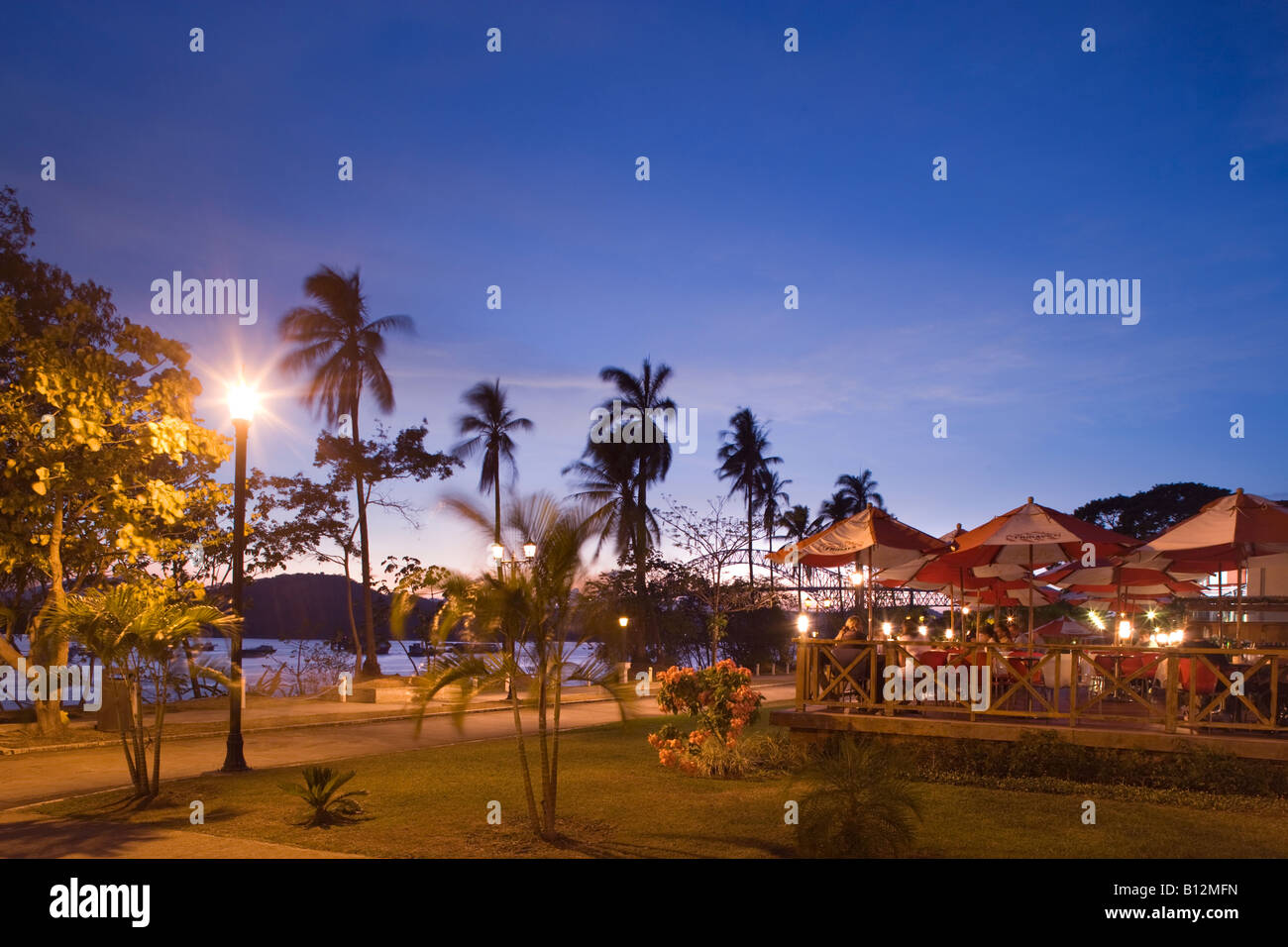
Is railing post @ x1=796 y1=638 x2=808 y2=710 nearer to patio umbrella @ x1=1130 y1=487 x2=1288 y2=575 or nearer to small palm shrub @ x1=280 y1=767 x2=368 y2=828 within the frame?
patio umbrella @ x1=1130 y1=487 x2=1288 y2=575

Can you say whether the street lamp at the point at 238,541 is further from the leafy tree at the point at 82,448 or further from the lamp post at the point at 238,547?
the leafy tree at the point at 82,448

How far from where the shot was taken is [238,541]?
12.6 meters

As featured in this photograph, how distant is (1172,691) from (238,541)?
12080 mm

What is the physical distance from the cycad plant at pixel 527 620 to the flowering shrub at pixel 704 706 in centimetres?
400

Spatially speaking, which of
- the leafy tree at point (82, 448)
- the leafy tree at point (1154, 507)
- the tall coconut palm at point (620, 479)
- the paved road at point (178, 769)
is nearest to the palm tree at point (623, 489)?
the tall coconut palm at point (620, 479)

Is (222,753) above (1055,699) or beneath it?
beneath

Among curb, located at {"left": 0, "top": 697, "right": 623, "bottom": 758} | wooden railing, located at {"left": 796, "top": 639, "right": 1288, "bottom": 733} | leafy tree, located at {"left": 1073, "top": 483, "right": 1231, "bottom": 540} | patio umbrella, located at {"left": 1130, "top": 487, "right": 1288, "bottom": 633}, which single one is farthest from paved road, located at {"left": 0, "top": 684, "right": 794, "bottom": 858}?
leafy tree, located at {"left": 1073, "top": 483, "right": 1231, "bottom": 540}

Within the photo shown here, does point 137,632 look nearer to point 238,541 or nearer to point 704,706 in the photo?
point 238,541

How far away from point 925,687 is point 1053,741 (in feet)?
6.43

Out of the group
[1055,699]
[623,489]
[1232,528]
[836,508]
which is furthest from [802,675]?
[836,508]

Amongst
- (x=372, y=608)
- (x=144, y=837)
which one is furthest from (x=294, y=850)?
(x=372, y=608)

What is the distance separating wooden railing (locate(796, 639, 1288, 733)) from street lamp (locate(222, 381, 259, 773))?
24.6ft

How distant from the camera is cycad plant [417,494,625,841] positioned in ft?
26.9
